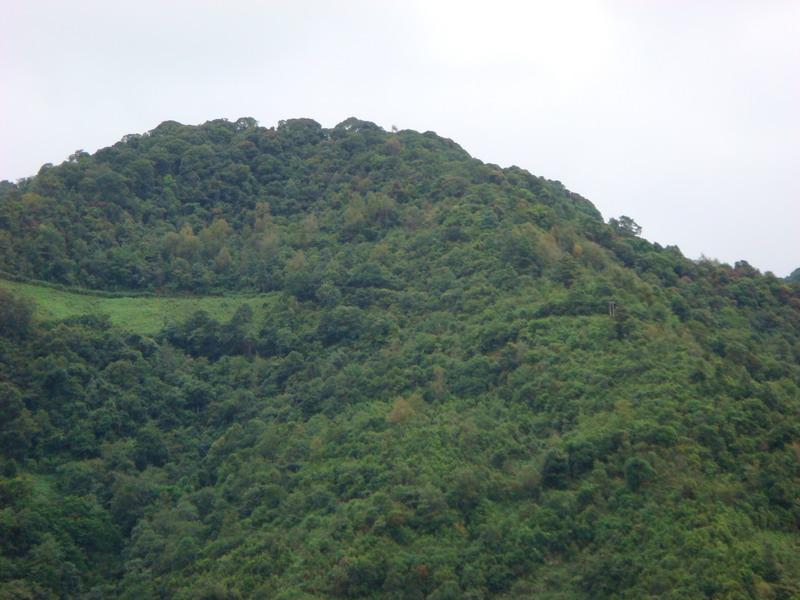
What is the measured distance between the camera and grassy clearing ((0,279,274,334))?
45.2m

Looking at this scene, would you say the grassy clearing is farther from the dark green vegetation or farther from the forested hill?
the forested hill

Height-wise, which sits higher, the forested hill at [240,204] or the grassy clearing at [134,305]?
the forested hill at [240,204]

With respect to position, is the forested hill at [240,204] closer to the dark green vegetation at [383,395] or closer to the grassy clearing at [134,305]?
the dark green vegetation at [383,395]

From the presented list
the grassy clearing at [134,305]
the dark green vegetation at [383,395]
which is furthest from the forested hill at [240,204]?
the grassy clearing at [134,305]

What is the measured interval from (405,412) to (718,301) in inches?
638

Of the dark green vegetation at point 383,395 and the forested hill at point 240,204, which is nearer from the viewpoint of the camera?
the dark green vegetation at point 383,395

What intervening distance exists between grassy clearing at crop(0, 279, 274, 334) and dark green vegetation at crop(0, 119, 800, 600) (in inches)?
9.2

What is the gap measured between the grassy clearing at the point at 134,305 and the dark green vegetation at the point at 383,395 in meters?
0.23

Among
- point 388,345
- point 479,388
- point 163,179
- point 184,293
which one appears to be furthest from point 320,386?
point 163,179

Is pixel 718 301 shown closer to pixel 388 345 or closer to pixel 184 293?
pixel 388 345

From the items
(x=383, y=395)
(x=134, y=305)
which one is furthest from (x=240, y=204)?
(x=383, y=395)

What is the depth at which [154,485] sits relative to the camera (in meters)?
37.1

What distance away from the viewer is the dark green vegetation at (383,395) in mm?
29344

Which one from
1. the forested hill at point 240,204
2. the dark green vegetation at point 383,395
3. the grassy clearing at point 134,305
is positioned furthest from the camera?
the forested hill at point 240,204
